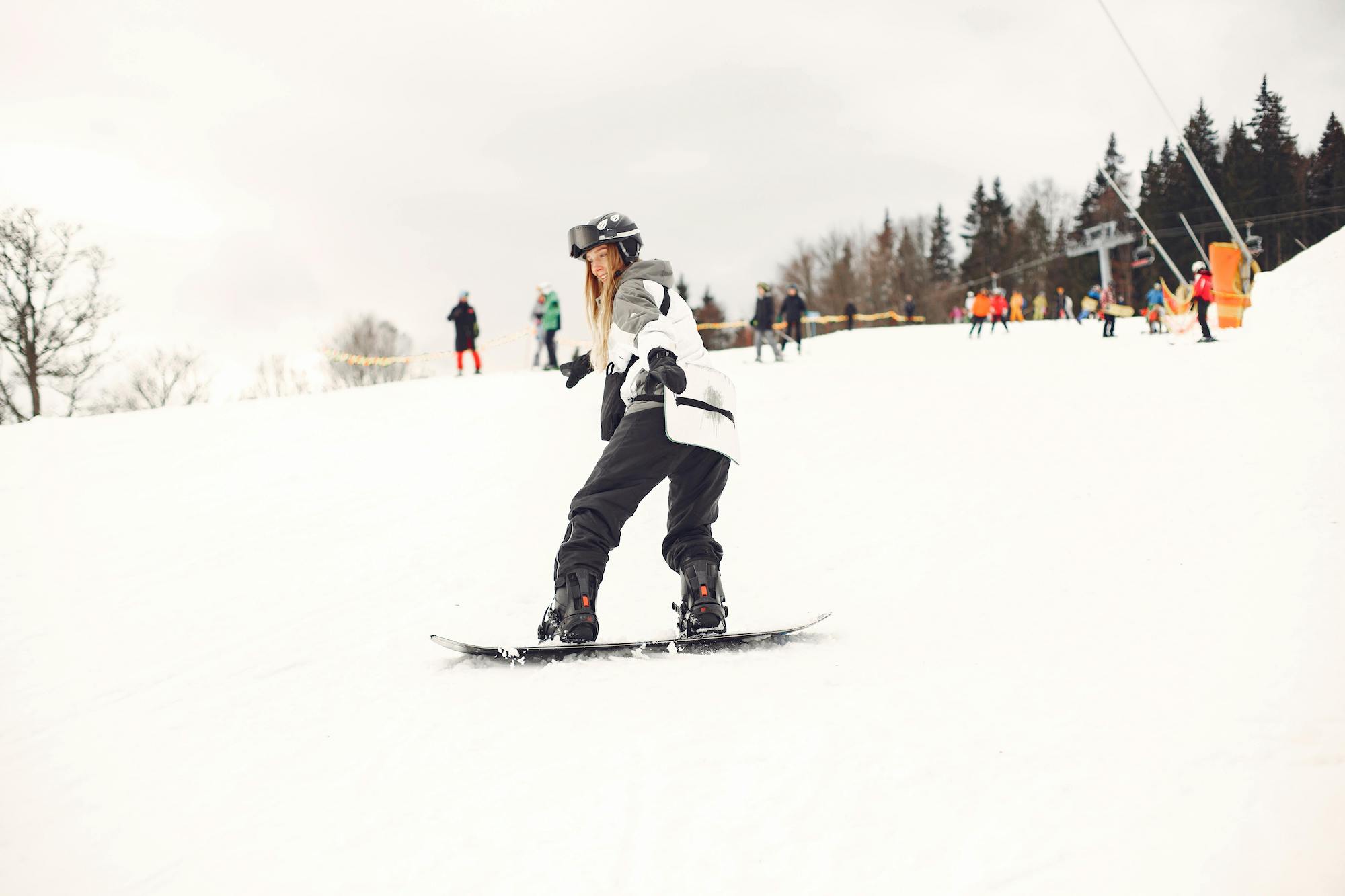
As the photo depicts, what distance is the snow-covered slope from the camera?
76.2 inches

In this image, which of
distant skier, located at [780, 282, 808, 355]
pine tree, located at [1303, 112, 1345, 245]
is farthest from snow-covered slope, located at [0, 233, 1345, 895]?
pine tree, located at [1303, 112, 1345, 245]

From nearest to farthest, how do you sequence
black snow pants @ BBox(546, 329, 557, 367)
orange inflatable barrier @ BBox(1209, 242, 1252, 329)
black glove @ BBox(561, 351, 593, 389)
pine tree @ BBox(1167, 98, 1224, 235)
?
black glove @ BBox(561, 351, 593, 389) → orange inflatable barrier @ BBox(1209, 242, 1252, 329) → black snow pants @ BBox(546, 329, 557, 367) → pine tree @ BBox(1167, 98, 1224, 235)

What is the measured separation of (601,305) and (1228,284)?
16874 mm

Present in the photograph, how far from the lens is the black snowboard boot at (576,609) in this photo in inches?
134

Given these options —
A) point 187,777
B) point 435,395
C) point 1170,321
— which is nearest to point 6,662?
point 187,777

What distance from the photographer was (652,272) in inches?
144

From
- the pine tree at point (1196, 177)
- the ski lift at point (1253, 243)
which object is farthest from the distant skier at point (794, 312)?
the pine tree at point (1196, 177)

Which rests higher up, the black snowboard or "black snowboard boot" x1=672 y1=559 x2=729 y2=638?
"black snowboard boot" x1=672 y1=559 x2=729 y2=638

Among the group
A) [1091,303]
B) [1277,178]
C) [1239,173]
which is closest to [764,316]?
[1091,303]

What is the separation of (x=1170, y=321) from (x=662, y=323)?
17.7 metres

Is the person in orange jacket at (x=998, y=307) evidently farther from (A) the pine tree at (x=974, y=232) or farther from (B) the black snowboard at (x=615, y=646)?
(A) the pine tree at (x=974, y=232)

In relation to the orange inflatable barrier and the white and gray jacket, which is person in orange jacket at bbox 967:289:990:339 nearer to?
the orange inflatable barrier

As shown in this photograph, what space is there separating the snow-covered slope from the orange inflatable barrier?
31.9ft

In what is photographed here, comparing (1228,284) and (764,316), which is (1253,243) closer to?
(1228,284)
